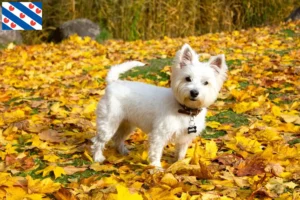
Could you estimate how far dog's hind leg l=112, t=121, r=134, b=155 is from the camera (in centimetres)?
440

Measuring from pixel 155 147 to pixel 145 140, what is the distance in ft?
3.48

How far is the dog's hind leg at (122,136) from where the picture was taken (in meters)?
4.40

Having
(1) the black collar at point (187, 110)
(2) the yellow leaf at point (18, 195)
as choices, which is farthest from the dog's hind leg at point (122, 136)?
(2) the yellow leaf at point (18, 195)

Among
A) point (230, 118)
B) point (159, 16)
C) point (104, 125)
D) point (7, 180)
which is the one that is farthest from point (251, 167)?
point (159, 16)

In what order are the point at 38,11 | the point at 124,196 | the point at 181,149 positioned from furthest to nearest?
the point at 38,11 → the point at 181,149 → the point at 124,196

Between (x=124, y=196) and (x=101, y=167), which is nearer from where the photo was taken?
(x=124, y=196)

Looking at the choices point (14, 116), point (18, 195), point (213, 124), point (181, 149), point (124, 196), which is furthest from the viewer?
point (14, 116)

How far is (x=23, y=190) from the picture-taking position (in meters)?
3.09

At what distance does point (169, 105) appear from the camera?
3738 mm

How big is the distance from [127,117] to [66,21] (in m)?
10.1

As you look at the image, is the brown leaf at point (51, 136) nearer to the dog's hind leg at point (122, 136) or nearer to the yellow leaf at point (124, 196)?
the dog's hind leg at point (122, 136)

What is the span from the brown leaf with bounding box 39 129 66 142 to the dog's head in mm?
1557

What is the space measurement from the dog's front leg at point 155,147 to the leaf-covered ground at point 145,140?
106mm

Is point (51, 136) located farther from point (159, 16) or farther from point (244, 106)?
point (159, 16)
